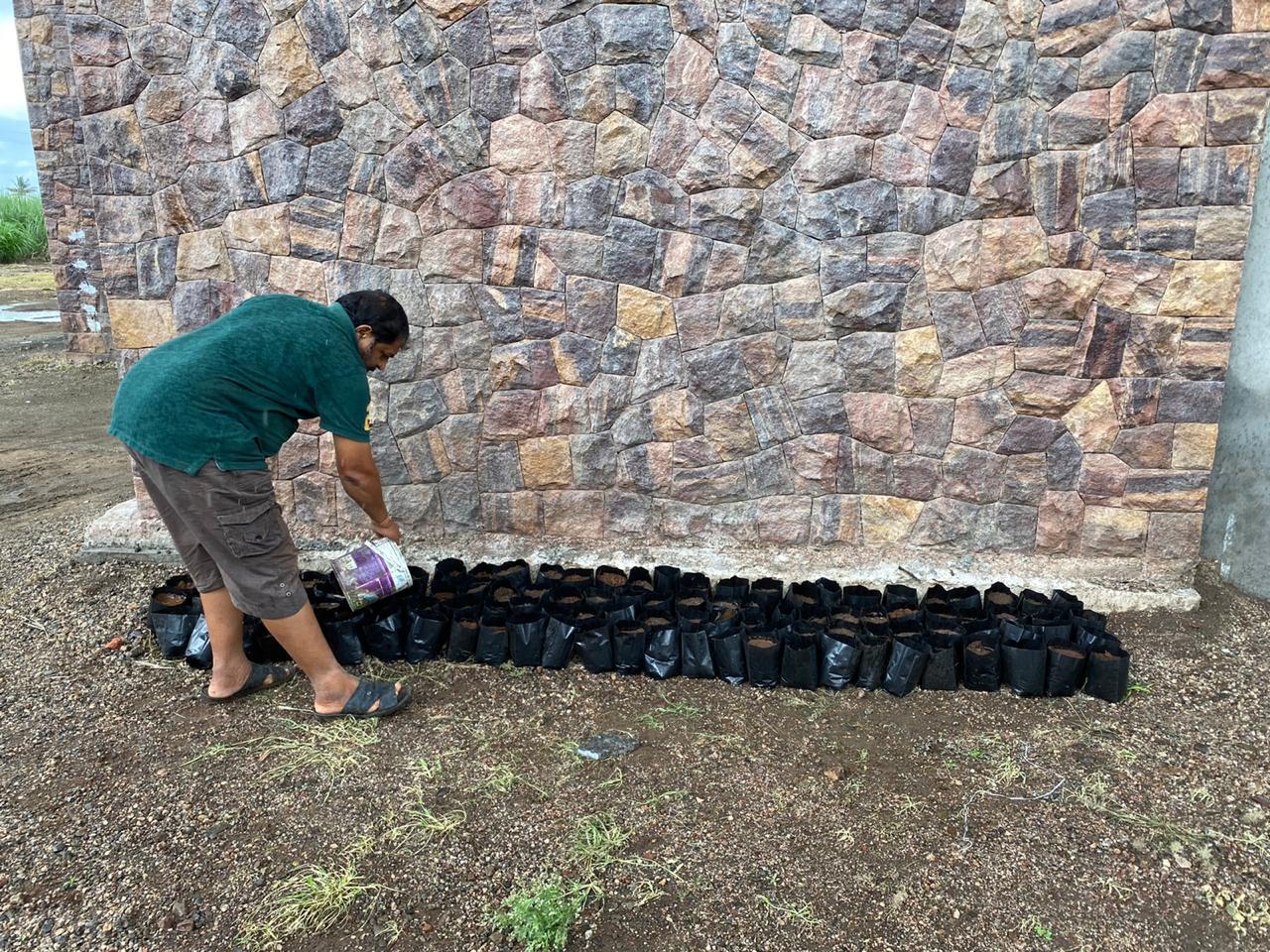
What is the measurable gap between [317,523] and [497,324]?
55.7 inches

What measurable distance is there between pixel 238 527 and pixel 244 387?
47 cm

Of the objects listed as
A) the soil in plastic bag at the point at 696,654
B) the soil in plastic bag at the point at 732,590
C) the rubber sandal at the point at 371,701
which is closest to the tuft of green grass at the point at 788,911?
the soil in plastic bag at the point at 696,654

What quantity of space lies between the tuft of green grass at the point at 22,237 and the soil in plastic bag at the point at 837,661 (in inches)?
781

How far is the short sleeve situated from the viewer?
279cm

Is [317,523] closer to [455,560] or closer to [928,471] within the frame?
[455,560]

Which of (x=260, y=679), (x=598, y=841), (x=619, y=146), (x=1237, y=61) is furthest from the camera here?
(x=619, y=146)

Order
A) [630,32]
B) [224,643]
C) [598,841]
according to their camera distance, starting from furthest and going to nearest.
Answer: [630,32], [224,643], [598,841]

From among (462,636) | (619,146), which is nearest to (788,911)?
(462,636)

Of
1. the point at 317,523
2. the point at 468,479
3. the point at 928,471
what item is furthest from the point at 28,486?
the point at 928,471

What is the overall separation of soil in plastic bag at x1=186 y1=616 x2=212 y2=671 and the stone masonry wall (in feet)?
3.29

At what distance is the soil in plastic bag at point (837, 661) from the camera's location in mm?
3289

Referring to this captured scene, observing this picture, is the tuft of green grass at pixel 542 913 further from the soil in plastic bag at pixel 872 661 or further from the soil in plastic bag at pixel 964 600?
the soil in plastic bag at pixel 964 600

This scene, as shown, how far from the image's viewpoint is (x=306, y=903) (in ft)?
7.26

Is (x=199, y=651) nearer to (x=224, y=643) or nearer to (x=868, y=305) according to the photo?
(x=224, y=643)
